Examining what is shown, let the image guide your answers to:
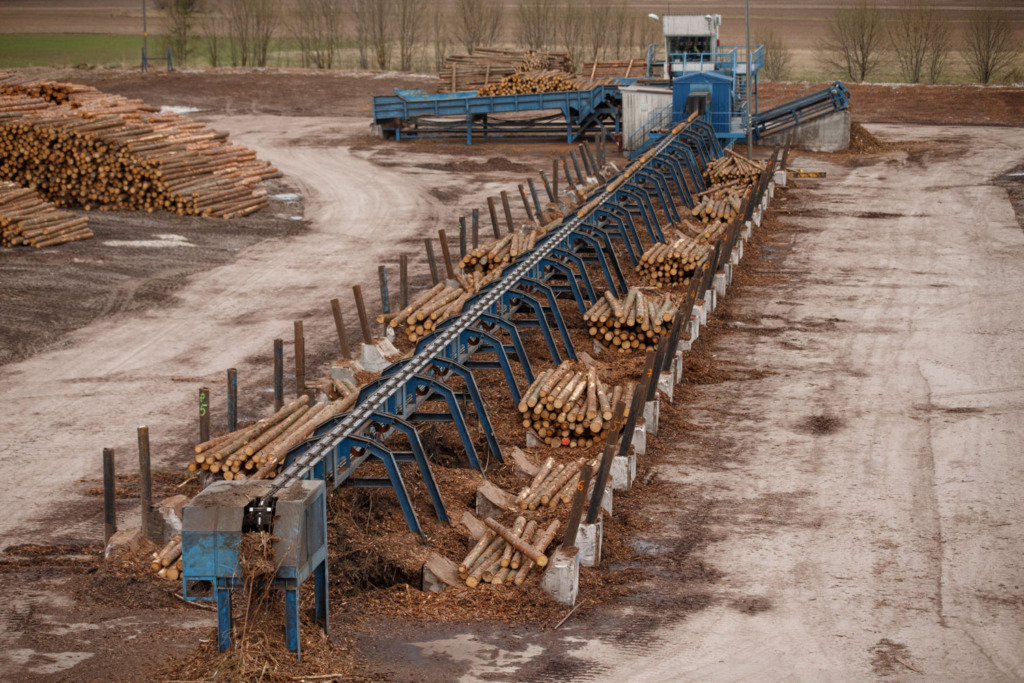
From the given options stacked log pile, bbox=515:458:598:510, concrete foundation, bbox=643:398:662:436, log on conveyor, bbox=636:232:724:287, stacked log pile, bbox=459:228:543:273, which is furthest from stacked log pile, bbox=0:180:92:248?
stacked log pile, bbox=515:458:598:510

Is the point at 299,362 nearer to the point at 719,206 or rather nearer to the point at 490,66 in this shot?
the point at 719,206

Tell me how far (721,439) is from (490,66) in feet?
114

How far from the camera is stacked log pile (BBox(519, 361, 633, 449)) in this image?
50.2 ft

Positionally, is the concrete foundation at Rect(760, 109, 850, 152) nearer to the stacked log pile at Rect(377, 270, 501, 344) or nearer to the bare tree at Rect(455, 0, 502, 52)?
the stacked log pile at Rect(377, 270, 501, 344)

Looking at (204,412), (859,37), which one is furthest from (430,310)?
(859,37)

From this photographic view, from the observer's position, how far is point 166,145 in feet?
105

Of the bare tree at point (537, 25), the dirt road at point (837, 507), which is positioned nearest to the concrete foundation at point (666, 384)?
the dirt road at point (837, 507)

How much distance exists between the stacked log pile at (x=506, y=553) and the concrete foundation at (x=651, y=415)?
142 inches

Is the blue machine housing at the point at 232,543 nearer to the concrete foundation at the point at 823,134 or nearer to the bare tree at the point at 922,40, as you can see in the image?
the concrete foundation at the point at 823,134

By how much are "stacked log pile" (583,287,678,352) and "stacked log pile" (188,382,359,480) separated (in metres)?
5.99

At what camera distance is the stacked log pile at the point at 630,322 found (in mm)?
18812

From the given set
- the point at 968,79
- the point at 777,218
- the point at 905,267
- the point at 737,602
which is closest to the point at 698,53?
the point at 777,218

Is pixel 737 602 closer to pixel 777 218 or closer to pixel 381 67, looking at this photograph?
pixel 777 218

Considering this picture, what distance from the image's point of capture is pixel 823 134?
4181cm
